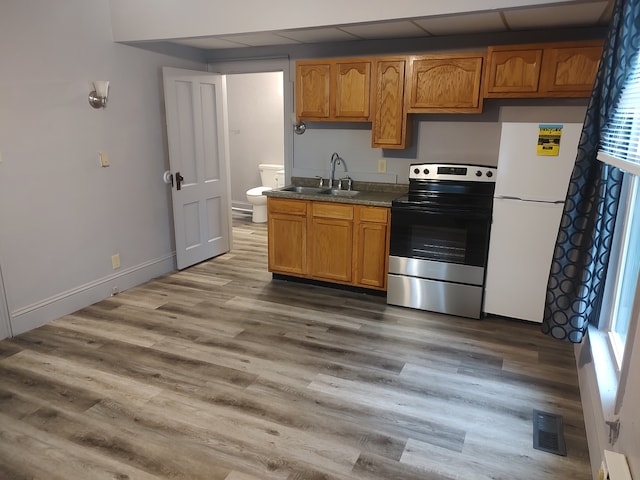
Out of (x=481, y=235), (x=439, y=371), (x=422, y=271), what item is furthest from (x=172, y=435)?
(x=481, y=235)

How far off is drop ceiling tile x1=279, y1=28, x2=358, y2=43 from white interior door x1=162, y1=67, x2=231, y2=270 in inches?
46.7

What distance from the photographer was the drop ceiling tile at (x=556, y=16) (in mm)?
2895

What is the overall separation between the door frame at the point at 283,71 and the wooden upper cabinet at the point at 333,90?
0.46 meters

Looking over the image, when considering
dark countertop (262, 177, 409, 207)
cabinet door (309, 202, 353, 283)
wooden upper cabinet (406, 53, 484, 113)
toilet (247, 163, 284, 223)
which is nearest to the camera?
wooden upper cabinet (406, 53, 484, 113)

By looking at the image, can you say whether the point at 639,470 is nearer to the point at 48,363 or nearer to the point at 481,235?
the point at 481,235

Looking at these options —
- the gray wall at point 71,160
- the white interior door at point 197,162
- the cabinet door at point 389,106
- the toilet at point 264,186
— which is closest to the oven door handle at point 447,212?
the cabinet door at point 389,106

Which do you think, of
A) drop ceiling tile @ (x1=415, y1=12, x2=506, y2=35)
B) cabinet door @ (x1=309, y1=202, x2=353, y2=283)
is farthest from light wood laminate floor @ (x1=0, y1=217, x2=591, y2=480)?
drop ceiling tile @ (x1=415, y1=12, x2=506, y2=35)

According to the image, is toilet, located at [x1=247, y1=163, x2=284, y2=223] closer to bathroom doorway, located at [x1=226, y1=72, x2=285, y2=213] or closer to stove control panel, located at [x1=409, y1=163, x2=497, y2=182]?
bathroom doorway, located at [x1=226, y1=72, x2=285, y2=213]

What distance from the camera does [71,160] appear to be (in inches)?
143

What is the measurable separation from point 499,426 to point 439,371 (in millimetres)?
573

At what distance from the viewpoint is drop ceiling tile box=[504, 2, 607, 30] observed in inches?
114

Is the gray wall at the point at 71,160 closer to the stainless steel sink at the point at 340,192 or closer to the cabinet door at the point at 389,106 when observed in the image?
the stainless steel sink at the point at 340,192

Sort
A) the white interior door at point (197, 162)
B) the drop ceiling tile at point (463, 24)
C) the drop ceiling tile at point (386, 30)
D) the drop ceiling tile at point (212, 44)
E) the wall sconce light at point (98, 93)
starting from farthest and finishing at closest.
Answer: the white interior door at point (197, 162) → the drop ceiling tile at point (212, 44) → the wall sconce light at point (98, 93) → the drop ceiling tile at point (386, 30) → the drop ceiling tile at point (463, 24)

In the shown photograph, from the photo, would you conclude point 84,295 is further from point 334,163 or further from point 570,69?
point 570,69
